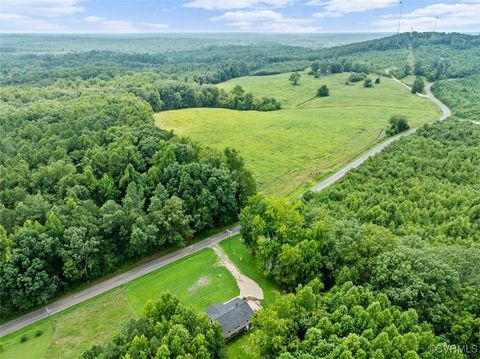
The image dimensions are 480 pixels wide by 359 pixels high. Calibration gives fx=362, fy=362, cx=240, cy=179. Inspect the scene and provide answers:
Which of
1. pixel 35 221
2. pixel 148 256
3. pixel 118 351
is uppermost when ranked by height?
pixel 35 221

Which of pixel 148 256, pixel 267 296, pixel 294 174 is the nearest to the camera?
pixel 267 296

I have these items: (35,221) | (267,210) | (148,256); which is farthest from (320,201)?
(35,221)

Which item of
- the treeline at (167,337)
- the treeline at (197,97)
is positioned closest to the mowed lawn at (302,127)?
the treeline at (197,97)

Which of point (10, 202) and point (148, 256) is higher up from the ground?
point (10, 202)

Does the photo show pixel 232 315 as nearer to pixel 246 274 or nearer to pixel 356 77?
pixel 246 274

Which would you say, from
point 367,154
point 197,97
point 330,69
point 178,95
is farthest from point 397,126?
point 330,69

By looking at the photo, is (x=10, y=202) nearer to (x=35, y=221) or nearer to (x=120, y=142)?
(x=35, y=221)
